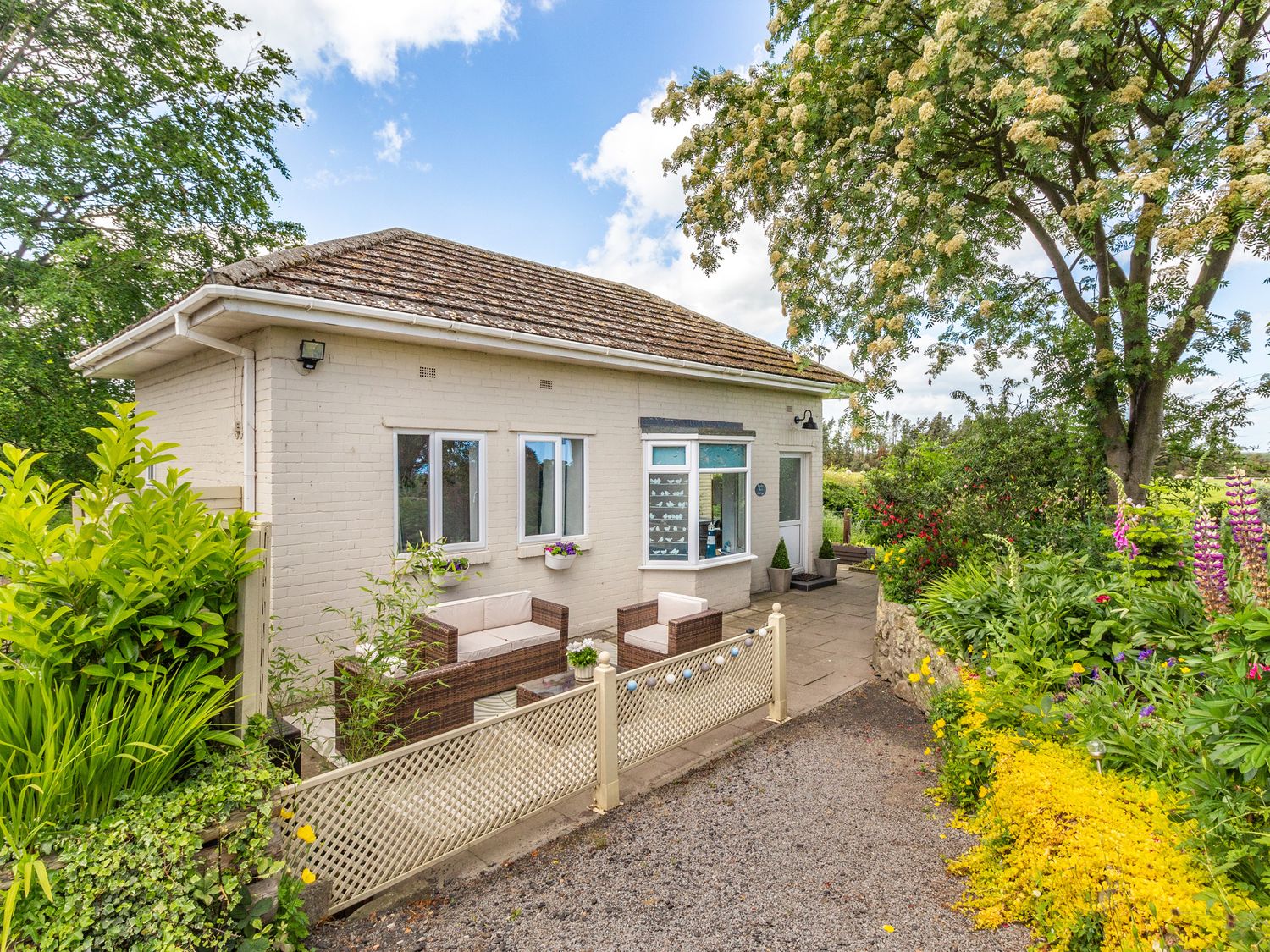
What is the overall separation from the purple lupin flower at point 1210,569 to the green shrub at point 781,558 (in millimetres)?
7312

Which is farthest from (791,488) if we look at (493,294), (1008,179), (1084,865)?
(1084,865)

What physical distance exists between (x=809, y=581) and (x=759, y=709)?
577 cm

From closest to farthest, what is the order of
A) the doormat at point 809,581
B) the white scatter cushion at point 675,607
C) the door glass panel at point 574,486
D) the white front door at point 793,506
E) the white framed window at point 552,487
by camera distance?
1. the white scatter cushion at point 675,607
2. the white framed window at point 552,487
3. the door glass panel at point 574,486
4. the doormat at point 809,581
5. the white front door at point 793,506

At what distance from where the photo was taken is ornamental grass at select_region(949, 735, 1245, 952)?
234cm

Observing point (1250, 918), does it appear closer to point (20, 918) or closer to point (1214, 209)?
point (20, 918)

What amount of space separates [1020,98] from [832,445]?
2248 centimetres

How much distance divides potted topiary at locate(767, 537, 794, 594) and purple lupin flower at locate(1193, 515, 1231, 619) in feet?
23.9

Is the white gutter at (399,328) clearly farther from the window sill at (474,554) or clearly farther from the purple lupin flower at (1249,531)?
the purple lupin flower at (1249,531)

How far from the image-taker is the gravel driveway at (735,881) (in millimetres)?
2885

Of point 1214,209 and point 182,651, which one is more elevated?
point 1214,209

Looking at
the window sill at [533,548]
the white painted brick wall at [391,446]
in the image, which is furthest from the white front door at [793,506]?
the window sill at [533,548]

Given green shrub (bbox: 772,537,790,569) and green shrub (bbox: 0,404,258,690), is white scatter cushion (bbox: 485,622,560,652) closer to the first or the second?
green shrub (bbox: 0,404,258,690)

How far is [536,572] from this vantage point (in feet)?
24.9

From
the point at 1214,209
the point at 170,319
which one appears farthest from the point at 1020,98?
the point at 170,319
